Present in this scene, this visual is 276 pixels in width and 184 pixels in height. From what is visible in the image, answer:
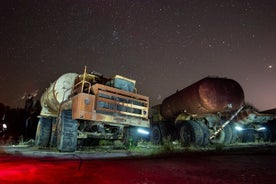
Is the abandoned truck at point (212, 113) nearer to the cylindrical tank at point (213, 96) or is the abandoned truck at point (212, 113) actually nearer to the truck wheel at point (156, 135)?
the cylindrical tank at point (213, 96)

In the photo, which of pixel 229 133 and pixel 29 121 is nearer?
pixel 229 133

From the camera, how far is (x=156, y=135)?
1403 cm

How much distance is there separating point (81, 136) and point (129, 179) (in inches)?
159

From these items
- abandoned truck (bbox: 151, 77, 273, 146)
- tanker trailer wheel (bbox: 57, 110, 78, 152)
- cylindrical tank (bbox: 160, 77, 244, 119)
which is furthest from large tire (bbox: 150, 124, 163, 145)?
tanker trailer wheel (bbox: 57, 110, 78, 152)

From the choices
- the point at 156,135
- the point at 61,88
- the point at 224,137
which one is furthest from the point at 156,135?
the point at 61,88

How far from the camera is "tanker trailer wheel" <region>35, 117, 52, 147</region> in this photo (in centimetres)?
945

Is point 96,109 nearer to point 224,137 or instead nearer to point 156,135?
point 224,137

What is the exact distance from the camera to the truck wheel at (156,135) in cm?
1370

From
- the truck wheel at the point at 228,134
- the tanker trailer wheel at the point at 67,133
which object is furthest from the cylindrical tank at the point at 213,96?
the tanker trailer wheel at the point at 67,133

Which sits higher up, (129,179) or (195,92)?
(195,92)

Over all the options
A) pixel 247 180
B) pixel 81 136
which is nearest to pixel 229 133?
pixel 81 136

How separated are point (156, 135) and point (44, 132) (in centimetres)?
702

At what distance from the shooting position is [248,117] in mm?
10875

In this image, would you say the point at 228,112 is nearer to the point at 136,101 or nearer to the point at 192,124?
the point at 192,124
